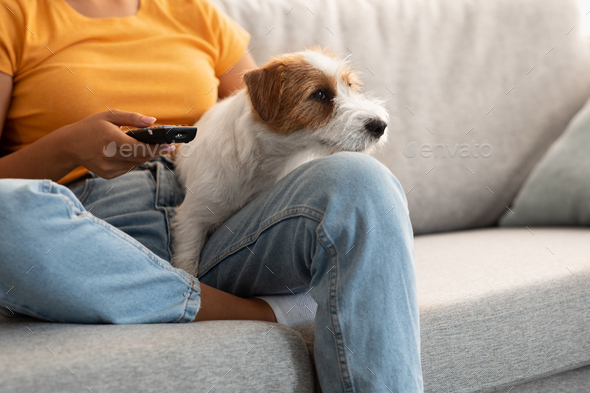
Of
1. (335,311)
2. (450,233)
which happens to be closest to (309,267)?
(335,311)

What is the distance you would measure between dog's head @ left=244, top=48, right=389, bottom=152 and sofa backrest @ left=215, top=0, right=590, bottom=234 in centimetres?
55

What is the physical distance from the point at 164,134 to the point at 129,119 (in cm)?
10

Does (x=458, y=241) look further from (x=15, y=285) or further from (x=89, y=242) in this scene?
(x=15, y=285)

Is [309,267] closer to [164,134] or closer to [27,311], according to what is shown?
[164,134]

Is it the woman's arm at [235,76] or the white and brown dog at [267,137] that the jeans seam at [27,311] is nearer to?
the white and brown dog at [267,137]

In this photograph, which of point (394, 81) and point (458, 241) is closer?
point (458, 241)

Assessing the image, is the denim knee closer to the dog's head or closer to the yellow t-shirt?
the dog's head

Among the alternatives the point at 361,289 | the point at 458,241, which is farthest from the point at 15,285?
the point at 458,241

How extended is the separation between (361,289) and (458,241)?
1010mm

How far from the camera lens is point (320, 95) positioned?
1.22 meters

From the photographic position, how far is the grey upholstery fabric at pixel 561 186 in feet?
5.30

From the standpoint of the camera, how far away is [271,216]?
0.91 m

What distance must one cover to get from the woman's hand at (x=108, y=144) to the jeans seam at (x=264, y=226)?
272 millimetres

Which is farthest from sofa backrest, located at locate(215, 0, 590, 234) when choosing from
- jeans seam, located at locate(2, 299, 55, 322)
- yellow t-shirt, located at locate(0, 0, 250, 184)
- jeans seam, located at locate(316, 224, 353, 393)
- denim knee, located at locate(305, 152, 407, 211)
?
jeans seam, located at locate(2, 299, 55, 322)
